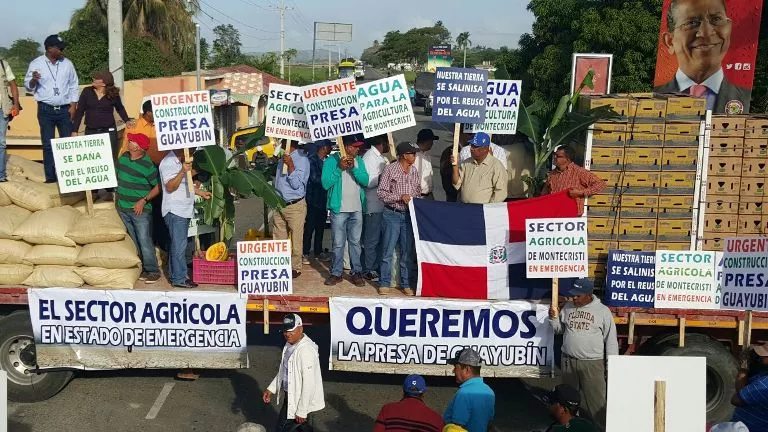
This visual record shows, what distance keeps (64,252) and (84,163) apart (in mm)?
1013

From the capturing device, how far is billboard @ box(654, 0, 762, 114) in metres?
21.2

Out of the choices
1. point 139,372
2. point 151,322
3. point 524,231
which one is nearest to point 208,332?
point 151,322

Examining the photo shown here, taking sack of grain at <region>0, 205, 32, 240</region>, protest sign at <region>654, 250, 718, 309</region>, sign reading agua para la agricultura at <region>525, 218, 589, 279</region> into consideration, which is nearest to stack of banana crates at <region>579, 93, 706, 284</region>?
protest sign at <region>654, 250, 718, 309</region>

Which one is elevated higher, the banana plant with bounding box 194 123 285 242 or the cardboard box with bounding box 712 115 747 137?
the cardboard box with bounding box 712 115 747 137

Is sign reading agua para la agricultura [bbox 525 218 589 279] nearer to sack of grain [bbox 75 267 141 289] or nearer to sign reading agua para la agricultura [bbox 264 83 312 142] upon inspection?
sign reading agua para la agricultura [bbox 264 83 312 142]

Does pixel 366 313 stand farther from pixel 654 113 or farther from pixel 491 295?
pixel 654 113

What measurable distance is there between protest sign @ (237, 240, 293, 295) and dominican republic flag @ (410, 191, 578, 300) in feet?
4.66

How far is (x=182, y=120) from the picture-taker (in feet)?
29.5

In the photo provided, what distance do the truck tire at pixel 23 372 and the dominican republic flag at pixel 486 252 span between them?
410cm

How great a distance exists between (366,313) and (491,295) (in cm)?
133

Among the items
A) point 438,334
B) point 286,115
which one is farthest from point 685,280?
point 286,115

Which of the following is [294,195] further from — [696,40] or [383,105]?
[696,40]

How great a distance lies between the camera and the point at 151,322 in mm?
8664

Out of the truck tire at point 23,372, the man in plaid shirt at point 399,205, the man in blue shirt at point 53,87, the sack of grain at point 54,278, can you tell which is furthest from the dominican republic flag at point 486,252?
the man in blue shirt at point 53,87
